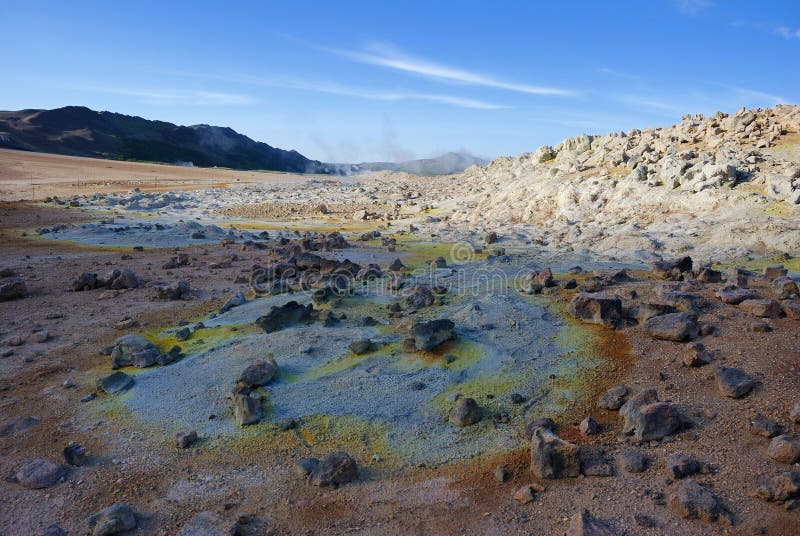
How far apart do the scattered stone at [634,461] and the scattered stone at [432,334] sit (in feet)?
6.73

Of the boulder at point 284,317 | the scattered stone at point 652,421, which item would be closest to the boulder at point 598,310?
the scattered stone at point 652,421

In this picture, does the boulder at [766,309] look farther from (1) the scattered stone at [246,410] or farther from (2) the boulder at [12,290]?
(2) the boulder at [12,290]

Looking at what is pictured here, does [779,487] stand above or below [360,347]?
above

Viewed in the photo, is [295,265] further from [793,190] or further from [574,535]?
→ [793,190]

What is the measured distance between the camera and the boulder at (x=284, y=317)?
6.16m

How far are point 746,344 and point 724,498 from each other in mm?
2179

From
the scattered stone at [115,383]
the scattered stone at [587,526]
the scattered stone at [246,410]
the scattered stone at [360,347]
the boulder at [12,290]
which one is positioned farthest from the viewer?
the boulder at [12,290]

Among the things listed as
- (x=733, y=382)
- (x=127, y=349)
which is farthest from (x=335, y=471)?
(x=127, y=349)

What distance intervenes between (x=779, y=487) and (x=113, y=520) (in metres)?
3.81

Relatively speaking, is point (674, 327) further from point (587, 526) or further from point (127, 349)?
point (127, 349)

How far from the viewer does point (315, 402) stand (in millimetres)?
4676

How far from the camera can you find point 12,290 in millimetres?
8297

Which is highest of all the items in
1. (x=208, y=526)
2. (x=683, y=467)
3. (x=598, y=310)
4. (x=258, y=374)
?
(x=598, y=310)

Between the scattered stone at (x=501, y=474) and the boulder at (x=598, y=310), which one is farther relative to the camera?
the boulder at (x=598, y=310)
